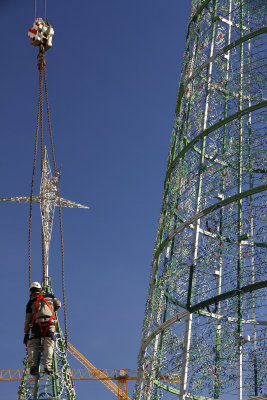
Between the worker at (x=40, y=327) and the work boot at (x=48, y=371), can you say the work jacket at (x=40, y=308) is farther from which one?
the work boot at (x=48, y=371)

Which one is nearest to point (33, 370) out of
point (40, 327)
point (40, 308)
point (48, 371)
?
point (48, 371)

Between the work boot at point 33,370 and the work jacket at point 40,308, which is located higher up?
the work jacket at point 40,308

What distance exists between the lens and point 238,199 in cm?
2362

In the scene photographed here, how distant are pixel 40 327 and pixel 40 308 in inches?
19.4

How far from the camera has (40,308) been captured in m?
19.0

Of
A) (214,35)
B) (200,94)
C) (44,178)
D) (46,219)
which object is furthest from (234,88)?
(44,178)

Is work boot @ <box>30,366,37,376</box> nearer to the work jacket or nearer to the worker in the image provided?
the worker

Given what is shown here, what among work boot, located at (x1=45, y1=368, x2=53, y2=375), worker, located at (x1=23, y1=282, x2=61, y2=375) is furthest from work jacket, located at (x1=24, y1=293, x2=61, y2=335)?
work boot, located at (x1=45, y1=368, x2=53, y2=375)

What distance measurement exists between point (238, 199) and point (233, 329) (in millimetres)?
4043

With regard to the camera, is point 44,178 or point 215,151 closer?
point 215,151

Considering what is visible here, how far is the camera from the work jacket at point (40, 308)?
62.3ft

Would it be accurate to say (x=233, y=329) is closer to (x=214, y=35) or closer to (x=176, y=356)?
(x=176, y=356)

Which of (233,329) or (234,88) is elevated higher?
(234,88)

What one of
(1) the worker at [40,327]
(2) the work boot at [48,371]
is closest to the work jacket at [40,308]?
(1) the worker at [40,327]
